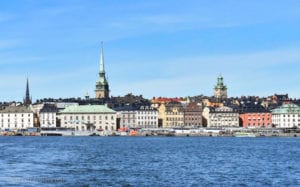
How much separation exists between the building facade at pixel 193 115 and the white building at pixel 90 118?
13624 millimetres

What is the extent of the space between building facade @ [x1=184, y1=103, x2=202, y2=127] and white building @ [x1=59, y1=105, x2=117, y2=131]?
1362 cm

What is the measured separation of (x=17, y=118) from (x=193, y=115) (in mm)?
32424

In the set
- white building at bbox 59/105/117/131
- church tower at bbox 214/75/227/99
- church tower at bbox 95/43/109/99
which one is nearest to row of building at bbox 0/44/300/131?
white building at bbox 59/105/117/131

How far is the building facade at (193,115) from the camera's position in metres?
147

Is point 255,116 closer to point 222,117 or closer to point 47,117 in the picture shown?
point 222,117

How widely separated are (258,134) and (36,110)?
46.9 m

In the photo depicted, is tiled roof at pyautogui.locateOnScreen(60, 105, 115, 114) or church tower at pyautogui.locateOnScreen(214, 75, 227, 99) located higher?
church tower at pyautogui.locateOnScreen(214, 75, 227, 99)

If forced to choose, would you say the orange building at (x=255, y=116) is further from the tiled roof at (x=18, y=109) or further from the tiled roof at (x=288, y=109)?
the tiled roof at (x=18, y=109)

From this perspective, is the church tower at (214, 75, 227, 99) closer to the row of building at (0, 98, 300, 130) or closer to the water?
the row of building at (0, 98, 300, 130)

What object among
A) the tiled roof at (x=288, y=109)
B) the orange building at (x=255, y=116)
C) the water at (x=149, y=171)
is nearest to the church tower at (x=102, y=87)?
the orange building at (x=255, y=116)

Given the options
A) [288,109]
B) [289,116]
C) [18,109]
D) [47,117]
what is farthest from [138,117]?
[289,116]

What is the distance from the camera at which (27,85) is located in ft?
568

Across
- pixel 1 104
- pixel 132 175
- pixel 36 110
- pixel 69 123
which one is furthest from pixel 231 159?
pixel 1 104

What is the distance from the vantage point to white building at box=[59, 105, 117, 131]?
14388 centimetres
